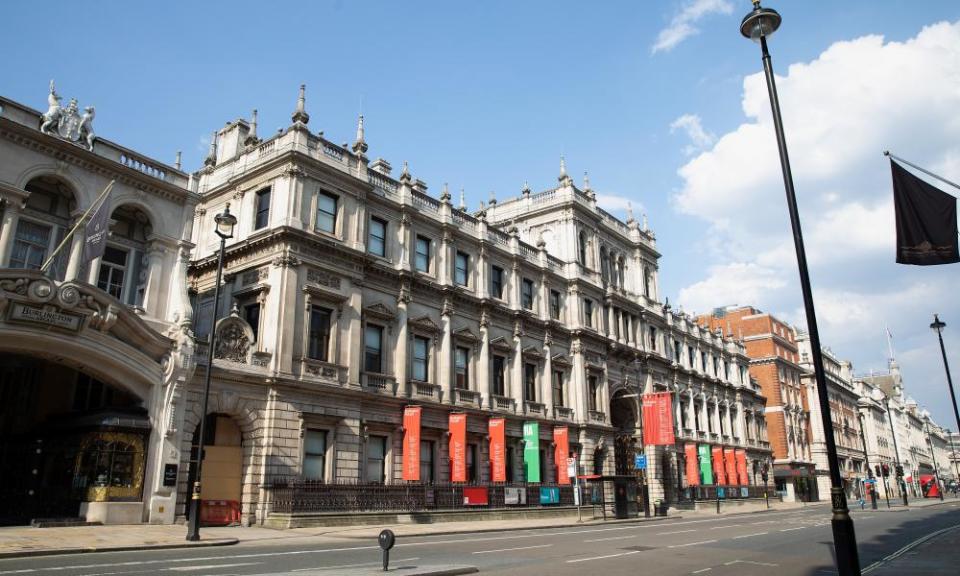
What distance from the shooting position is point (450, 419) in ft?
116

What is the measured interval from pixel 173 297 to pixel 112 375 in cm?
400

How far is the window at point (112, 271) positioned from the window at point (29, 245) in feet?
6.30

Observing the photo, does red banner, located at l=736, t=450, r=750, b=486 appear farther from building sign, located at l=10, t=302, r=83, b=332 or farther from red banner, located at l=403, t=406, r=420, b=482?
building sign, located at l=10, t=302, r=83, b=332

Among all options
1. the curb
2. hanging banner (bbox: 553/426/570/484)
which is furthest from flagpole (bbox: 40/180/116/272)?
hanging banner (bbox: 553/426/570/484)

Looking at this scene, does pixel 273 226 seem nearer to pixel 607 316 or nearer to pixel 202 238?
pixel 202 238

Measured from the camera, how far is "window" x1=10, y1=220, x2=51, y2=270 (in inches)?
917

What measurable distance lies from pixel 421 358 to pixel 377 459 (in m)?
6.23

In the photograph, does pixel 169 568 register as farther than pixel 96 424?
No

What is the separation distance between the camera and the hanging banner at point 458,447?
34188 mm

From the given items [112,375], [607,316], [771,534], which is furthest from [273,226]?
[607,316]

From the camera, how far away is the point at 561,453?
4241 centimetres

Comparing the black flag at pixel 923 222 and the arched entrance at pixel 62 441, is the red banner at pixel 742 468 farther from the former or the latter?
the black flag at pixel 923 222

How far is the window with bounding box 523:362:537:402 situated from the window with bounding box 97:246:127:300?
24.3 meters

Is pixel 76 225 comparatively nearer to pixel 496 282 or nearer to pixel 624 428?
pixel 496 282
